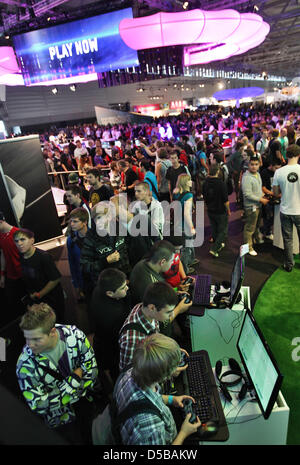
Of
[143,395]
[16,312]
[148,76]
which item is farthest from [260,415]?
[148,76]

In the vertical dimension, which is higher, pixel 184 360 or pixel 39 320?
pixel 39 320

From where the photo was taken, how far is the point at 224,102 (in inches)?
1040

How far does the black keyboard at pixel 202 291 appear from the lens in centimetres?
252

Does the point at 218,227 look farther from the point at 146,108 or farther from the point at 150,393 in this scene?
the point at 146,108

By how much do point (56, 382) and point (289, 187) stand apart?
10.8 feet

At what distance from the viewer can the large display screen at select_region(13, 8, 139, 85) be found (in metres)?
4.60

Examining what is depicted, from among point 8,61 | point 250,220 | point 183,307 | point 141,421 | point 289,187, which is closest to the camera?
point 141,421

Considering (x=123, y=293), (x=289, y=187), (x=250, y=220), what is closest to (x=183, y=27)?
(x=289, y=187)

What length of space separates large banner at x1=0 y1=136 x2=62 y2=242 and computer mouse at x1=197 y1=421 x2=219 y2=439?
356 cm

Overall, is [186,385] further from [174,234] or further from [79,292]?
[79,292]

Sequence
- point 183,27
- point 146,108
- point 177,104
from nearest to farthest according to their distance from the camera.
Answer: point 183,27 < point 146,108 < point 177,104

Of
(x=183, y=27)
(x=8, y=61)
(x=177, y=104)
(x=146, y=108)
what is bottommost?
(x=177, y=104)

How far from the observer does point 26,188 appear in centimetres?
430

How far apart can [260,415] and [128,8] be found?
524cm
